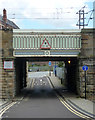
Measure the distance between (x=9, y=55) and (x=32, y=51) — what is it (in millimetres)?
2010

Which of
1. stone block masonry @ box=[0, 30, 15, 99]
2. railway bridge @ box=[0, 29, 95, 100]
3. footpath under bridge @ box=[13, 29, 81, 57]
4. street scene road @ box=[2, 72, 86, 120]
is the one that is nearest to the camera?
street scene road @ box=[2, 72, 86, 120]

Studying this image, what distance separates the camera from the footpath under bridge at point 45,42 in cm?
1975

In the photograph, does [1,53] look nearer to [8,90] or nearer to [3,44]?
[3,44]

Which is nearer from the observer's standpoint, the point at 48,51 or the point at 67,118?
the point at 67,118

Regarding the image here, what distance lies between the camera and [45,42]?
65.1 ft

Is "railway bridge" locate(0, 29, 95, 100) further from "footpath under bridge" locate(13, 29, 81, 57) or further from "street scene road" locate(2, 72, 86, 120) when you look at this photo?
"street scene road" locate(2, 72, 86, 120)

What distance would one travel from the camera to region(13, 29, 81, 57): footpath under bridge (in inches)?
778

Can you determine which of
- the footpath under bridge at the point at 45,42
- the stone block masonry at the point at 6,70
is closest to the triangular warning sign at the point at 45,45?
the footpath under bridge at the point at 45,42

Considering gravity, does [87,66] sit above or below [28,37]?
below

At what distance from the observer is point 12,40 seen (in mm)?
19672

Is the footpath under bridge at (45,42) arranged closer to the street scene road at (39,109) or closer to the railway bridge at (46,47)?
the railway bridge at (46,47)

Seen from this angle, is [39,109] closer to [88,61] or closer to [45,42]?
[45,42]

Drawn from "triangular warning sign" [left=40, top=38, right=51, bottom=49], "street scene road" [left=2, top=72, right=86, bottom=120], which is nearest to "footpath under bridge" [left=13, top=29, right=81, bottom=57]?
"triangular warning sign" [left=40, top=38, right=51, bottom=49]

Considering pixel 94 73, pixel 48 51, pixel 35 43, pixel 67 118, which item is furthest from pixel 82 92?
pixel 67 118
